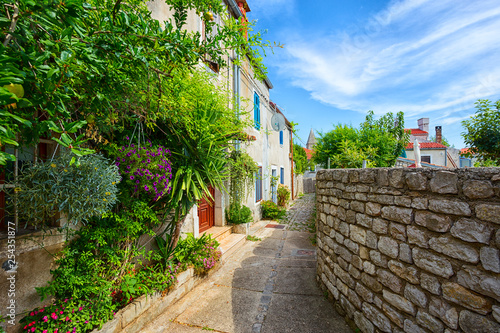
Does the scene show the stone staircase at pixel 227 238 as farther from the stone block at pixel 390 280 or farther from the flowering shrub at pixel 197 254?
the stone block at pixel 390 280

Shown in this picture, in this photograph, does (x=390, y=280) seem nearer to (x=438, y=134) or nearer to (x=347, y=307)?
(x=347, y=307)

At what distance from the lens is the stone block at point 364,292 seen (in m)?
2.78

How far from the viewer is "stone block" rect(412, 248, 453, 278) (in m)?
A: 1.89

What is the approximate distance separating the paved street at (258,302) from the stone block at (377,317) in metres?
0.52

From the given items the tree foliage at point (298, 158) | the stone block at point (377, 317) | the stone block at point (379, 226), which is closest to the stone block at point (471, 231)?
the stone block at point (379, 226)

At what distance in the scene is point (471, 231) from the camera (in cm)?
171

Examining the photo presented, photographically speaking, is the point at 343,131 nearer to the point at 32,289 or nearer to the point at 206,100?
the point at 206,100

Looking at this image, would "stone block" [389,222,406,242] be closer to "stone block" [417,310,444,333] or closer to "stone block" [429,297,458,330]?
"stone block" [429,297,458,330]

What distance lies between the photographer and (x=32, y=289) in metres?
2.42

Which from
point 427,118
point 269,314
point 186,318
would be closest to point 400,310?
point 269,314

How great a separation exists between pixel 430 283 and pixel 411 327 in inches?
21.2

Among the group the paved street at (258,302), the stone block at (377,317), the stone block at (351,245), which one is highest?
the stone block at (351,245)

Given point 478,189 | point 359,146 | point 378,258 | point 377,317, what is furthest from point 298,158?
point 478,189

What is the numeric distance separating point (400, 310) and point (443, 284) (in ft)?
2.08
